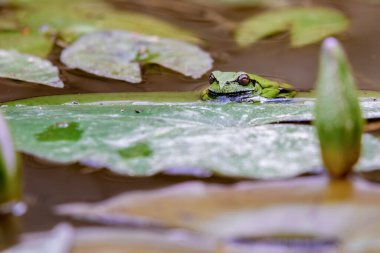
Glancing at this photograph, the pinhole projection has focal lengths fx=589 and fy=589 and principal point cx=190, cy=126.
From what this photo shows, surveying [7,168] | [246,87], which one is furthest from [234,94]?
[7,168]

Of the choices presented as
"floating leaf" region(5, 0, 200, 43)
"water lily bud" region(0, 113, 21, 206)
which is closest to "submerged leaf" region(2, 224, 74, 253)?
"water lily bud" region(0, 113, 21, 206)

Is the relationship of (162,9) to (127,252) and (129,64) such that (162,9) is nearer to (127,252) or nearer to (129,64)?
(129,64)

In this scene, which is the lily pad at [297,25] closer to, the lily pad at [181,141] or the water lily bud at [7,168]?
the lily pad at [181,141]

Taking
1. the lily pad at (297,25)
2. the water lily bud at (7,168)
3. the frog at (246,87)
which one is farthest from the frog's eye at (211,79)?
the water lily bud at (7,168)

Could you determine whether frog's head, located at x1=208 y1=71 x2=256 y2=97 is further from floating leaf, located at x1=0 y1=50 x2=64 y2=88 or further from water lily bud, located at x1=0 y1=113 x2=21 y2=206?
water lily bud, located at x1=0 y1=113 x2=21 y2=206

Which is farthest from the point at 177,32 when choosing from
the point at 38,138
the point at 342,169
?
the point at 342,169

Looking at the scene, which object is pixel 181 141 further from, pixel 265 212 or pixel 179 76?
pixel 179 76
